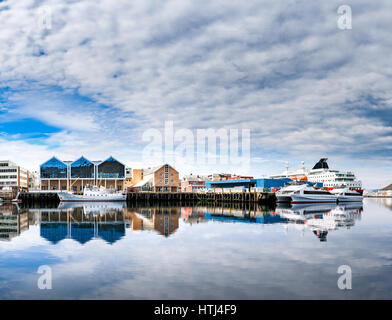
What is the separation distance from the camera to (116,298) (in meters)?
10.5

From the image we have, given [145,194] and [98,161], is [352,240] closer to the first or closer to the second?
[145,194]

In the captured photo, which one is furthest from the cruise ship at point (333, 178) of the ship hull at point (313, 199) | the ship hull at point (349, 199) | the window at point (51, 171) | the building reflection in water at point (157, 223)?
the building reflection in water at point (157, 223)

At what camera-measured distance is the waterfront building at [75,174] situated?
94188mm

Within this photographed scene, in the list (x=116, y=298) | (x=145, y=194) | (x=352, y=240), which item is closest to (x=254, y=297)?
(x=116, y=298)

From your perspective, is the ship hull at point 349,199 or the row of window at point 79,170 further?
the row of window at point 79,170

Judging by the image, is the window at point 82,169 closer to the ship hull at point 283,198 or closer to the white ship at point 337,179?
the ship hull at point 283,198

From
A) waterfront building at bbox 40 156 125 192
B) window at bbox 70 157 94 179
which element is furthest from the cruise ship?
window at bbox 70 157 94 179

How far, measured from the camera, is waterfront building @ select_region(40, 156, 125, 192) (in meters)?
94.2

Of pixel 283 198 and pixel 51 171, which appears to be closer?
pixel 283 198

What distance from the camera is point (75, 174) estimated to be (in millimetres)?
94750

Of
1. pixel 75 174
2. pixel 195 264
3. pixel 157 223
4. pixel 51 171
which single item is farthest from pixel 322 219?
pixel 51 171

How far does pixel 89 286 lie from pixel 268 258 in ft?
28.8

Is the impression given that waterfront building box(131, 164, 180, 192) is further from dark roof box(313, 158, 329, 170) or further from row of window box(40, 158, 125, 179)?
dark roof box(313, 158, 329, 170)

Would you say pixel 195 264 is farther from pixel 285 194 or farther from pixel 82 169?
pixel 82 169
